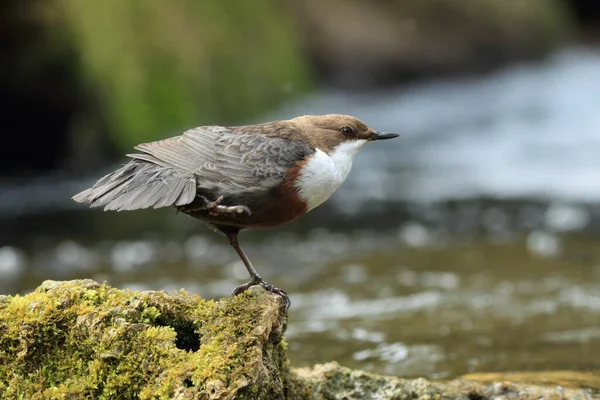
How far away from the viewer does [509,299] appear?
22.2 feet

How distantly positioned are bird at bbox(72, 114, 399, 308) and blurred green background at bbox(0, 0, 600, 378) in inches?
67.4

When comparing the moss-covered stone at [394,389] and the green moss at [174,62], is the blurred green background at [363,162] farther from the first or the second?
the moss-covered stone at [394,389]

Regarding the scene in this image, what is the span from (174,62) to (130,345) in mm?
10665

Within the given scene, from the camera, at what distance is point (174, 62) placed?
1309 cm

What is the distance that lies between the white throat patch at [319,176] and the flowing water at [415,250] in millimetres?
1583

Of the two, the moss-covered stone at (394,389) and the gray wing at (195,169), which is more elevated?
the gray wing at (195,169)

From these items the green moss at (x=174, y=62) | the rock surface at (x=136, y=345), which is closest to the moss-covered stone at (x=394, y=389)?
the rock surface at (x=136, y=345)

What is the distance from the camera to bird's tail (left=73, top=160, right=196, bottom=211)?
3254 millimetres

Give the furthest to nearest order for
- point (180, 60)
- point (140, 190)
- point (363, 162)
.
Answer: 1. point (363, 162)
2. point (180, 60)
3. point (140, 190)

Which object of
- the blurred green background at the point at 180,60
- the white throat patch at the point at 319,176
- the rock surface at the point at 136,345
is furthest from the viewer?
the blurred green background at the point at 180,60

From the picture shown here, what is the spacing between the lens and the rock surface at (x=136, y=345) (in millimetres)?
2805

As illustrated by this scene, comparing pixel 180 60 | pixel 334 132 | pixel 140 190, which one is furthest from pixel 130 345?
pixel 180 60

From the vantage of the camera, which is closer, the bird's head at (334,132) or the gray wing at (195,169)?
the gray wing at (195,169)

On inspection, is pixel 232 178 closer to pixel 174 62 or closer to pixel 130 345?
pixel 130 345
